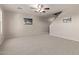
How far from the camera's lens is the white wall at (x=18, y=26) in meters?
1.47

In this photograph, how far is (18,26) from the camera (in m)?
1.53

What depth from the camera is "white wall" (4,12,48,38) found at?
4.83ft

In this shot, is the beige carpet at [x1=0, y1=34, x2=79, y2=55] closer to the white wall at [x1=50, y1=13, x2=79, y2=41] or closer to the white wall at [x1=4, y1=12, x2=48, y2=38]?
the white wall at [x1=4, y1=12, x2=48, y2=38]

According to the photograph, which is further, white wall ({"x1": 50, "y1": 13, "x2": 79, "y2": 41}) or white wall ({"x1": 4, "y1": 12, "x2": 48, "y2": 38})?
white wall ({"x1": 50, "y1": 13, "x2": 79, "y2": 41})

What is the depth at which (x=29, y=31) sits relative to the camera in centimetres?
171

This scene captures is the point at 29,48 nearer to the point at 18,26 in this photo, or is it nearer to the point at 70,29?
the point at 18,26

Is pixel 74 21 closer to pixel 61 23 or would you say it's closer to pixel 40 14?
pixel 61 23

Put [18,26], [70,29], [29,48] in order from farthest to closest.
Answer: [70,29]
[29,48]
[18,26]

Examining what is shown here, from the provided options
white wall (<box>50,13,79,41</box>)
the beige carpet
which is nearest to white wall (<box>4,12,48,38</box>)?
the beige carpet

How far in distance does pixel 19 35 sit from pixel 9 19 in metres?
0.34

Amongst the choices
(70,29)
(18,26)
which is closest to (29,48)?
(18,26)
